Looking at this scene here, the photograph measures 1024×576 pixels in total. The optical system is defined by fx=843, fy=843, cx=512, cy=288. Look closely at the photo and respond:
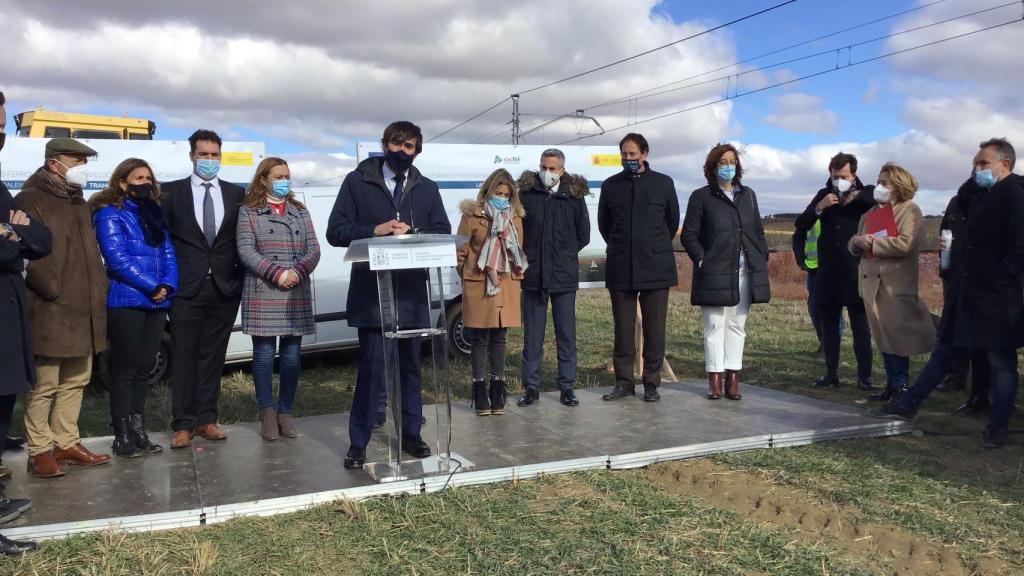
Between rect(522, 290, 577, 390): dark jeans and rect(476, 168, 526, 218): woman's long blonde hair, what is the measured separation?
0.69m

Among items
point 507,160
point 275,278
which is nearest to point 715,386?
point 275,278

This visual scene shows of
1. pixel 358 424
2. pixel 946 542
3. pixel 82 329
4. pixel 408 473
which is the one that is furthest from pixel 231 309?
pixel 946 542

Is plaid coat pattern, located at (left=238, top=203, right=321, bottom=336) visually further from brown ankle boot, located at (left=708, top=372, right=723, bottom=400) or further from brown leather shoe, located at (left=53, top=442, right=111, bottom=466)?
brown ankle boot, located at (left=708, top=372, right=723, bottom=400)

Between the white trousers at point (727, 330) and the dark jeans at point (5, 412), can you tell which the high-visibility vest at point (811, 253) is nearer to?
the white trousers at point (727, 330)

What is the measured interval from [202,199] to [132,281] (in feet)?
2.29

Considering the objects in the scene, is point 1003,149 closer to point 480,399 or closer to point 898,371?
point 898,371

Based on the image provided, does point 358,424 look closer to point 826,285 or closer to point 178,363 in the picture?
point 178,363

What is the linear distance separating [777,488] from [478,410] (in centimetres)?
232

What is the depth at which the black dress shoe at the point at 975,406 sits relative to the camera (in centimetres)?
648

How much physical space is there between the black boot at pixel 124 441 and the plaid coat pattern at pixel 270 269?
90 centimetres

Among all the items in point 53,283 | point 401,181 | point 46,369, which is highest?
point 401,181

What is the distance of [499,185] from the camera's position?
595 cm

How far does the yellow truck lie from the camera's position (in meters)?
12.7

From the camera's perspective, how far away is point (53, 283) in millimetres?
4512
